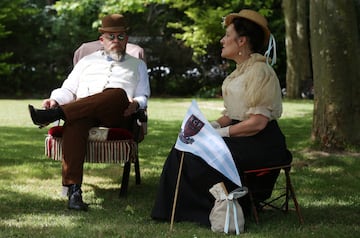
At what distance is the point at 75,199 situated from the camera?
4453 millimetres

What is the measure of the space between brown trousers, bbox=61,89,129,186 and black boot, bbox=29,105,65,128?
0.13ft

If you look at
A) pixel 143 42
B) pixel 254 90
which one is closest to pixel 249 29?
pixel 254 90

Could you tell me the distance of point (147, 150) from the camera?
7.68m

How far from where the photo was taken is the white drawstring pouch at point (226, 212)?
3.80 meters

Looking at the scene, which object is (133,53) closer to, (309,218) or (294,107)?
(309,218)

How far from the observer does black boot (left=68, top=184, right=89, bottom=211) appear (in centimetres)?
444

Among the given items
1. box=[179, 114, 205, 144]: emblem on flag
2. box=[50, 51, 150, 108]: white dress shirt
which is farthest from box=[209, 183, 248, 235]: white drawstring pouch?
box=[50, 51, 150, 108]: white dress shirt

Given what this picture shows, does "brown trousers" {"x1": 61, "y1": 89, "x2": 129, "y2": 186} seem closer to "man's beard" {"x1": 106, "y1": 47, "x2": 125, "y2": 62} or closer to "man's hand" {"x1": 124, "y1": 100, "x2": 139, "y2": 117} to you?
"man's hand" {"x1": 124, "y1": 100, "x2": 139, "y2": 117}

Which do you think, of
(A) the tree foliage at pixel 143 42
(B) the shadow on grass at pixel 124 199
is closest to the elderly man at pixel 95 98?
(B) the shadow on grass at pixel 124 199

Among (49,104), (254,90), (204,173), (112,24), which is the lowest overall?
(204,173)

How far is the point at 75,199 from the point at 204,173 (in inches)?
38.2

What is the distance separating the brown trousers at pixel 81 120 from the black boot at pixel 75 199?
0.04 m

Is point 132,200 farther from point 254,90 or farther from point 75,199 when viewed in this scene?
point 254,90

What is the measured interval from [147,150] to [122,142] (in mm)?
2905
